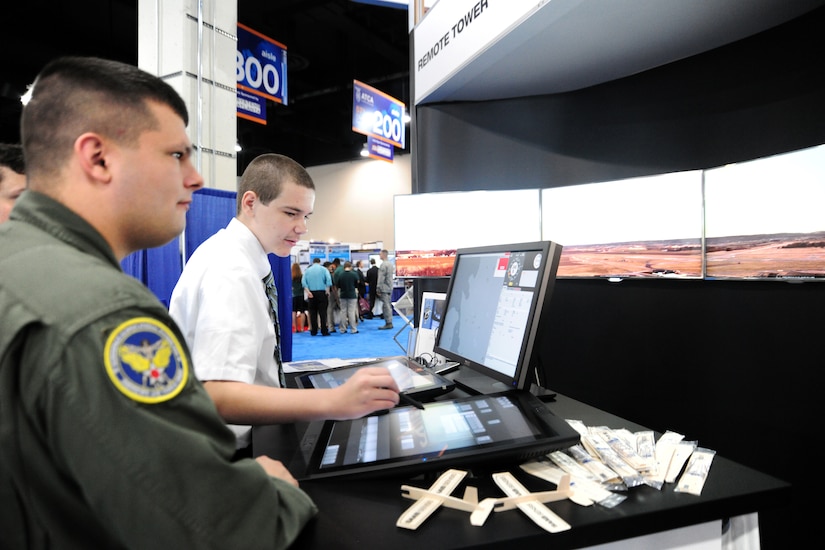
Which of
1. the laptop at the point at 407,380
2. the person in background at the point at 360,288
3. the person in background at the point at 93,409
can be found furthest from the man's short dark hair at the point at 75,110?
the person in background at the point at 360,288

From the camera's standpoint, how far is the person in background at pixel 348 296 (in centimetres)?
888

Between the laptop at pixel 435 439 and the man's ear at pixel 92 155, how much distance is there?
513mm

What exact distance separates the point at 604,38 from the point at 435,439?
239cm

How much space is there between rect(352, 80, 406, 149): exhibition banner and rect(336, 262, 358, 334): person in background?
2527mm

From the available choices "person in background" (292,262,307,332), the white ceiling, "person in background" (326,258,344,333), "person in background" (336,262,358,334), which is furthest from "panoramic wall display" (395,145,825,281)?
"person in background" (326,258,344,333)

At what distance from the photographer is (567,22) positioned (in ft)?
7.42

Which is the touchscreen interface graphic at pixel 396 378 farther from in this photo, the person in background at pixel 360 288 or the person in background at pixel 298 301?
the person in background at pixel 360 288

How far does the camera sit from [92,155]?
0.56 meters

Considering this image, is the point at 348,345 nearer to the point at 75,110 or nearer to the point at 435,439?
the point at 435,439

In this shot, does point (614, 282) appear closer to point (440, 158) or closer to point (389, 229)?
point (440, 158)

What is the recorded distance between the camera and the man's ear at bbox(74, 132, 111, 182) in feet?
1.81

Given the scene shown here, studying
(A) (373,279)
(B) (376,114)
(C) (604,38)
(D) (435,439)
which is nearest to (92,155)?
(D) (435,439)

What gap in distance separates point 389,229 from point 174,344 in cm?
1267

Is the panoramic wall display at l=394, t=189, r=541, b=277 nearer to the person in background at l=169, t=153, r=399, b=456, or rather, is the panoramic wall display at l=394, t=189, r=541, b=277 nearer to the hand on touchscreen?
the person in background at l=169, t=153, r=399, b=456
